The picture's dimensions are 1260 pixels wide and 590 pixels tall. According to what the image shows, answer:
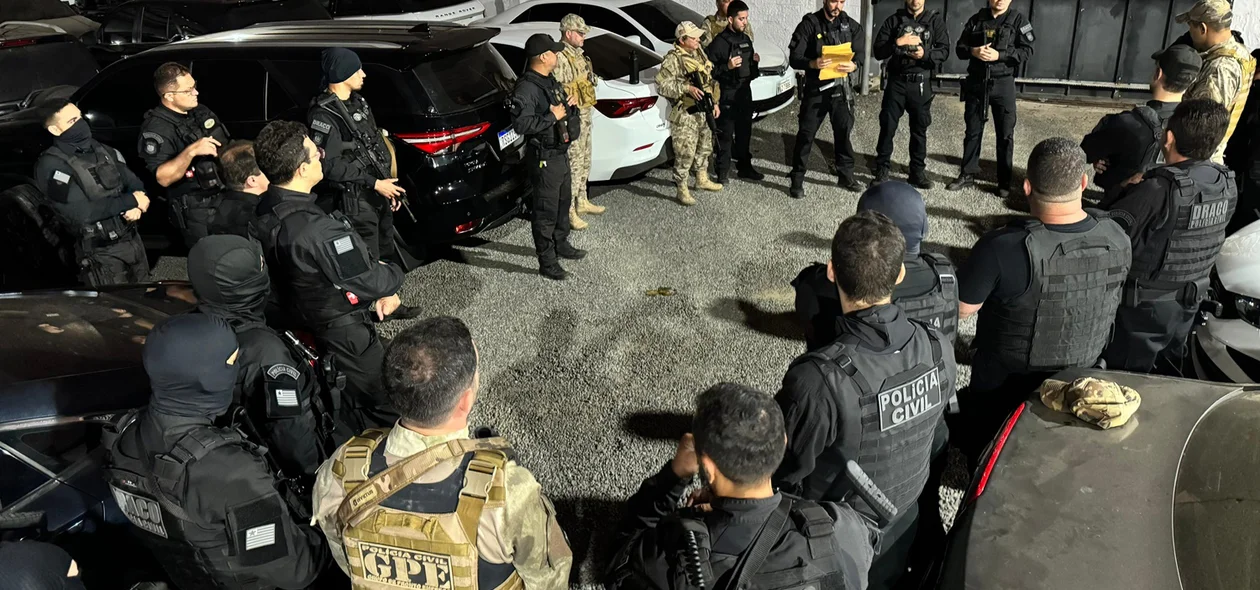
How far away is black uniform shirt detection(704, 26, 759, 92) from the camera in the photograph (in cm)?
754

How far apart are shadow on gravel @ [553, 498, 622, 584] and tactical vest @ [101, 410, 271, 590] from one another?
1.33 meters

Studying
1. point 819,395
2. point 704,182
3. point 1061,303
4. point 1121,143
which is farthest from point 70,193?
point 1121,143

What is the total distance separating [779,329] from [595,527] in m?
2.11

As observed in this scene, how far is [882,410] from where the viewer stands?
2473 mm

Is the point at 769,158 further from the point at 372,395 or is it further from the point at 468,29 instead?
the point at 372,395

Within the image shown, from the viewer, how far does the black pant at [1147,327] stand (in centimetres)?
398

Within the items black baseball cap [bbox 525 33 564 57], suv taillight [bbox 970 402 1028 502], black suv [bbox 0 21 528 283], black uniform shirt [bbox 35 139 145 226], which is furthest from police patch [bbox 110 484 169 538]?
black baseball cap [bbox 525 33 564 57]

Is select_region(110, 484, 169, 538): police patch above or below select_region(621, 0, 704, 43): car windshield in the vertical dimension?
below

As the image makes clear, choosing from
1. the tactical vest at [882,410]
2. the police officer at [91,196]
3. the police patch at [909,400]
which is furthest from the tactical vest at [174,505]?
the police officer at [91,196]

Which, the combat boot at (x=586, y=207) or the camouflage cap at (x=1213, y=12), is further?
the combat boot at (x=586, y=207)

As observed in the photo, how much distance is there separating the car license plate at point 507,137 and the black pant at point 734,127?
7.68 ft

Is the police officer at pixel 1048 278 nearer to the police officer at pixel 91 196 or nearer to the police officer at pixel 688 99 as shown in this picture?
the police officer at pixel 688 99

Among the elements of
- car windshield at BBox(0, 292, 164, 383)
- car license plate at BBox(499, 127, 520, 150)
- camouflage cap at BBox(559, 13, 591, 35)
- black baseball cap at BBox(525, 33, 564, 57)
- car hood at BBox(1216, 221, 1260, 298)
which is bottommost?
car hood at BBox(1216, 221, 1260, 298)

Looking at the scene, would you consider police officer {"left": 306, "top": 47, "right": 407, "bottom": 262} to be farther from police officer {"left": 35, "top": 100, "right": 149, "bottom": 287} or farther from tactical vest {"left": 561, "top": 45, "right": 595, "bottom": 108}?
tactical vest {"left": 561, "top": 45, "right": 595, "bottom": 108}
